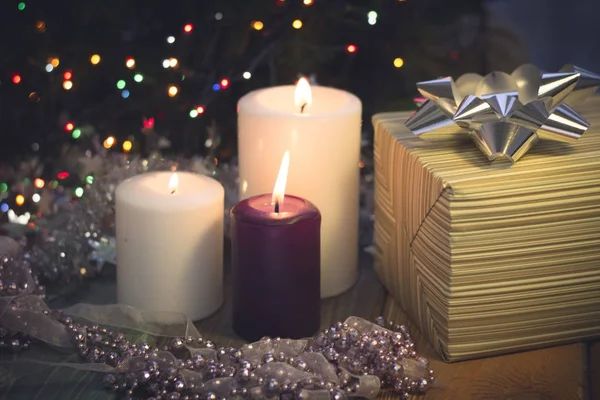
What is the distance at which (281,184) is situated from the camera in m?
1.12

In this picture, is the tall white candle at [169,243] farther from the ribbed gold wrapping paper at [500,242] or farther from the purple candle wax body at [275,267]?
the ribbed gold wrapping paper at [500,242]

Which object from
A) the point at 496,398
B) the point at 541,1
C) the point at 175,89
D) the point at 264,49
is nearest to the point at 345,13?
the point at 264,49

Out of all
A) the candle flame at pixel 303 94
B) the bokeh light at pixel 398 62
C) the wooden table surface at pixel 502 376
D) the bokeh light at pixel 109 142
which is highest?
the bokeh light at pixel 398 62

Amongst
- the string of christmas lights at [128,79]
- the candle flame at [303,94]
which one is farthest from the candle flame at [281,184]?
the string of christmas lights at [128,79]

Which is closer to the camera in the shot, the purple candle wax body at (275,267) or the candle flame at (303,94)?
the purple candle wax body at (275,267)

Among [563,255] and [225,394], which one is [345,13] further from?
[225,394]

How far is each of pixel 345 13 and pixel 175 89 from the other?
0.32 m

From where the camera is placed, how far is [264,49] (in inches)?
59.0

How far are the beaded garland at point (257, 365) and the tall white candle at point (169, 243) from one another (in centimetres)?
8

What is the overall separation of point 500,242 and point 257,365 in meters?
0.30

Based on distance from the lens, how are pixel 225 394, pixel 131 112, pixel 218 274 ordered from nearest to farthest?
pixel 225 394
pixel 218 274
pixel 131 112

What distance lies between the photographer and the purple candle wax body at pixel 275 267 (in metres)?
1.08

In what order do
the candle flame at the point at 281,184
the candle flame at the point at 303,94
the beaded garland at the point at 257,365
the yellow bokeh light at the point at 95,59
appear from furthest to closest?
the yellow bokeh light at the point at 95,59 → the candle flame at the point at 303,94 → the candle flame at the point at 281,184 → the beaded garland at the point at 257,365

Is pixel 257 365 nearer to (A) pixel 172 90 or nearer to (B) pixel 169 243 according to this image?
(B) pixel 169 243
